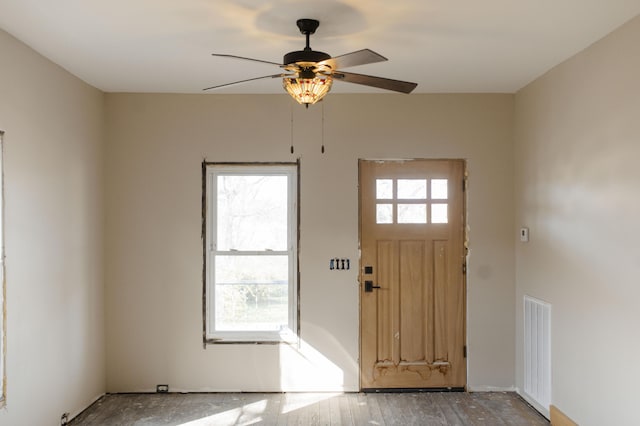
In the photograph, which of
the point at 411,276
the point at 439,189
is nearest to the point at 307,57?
the point at 439,189

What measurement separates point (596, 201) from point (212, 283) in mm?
3173

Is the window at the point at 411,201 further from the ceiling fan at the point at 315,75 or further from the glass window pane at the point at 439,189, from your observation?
the ceiling fan at the point at 315,75

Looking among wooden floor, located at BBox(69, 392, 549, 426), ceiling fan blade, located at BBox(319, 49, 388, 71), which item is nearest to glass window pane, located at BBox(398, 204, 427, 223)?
wooden floor, located at BBox(69, 392, 549, 426)

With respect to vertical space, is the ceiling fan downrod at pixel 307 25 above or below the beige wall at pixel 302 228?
above

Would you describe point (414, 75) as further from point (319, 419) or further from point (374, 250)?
point (319, 419)

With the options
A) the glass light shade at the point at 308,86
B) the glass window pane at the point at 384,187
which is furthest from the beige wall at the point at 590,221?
the glass light shade at the point at 308,86

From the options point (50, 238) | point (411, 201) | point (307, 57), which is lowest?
point (50, 238)

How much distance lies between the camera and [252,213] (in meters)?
4.54

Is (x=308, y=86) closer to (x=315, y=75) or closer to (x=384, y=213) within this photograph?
(x=315, y=75)

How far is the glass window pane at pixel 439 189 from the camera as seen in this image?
14.9ft

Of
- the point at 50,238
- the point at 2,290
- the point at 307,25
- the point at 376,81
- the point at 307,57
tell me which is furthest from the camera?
the point at 50,238

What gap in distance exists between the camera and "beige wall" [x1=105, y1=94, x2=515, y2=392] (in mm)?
4480

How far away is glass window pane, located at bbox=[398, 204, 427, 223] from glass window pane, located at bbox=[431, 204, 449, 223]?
0.24ft

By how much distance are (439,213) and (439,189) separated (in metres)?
0.22
